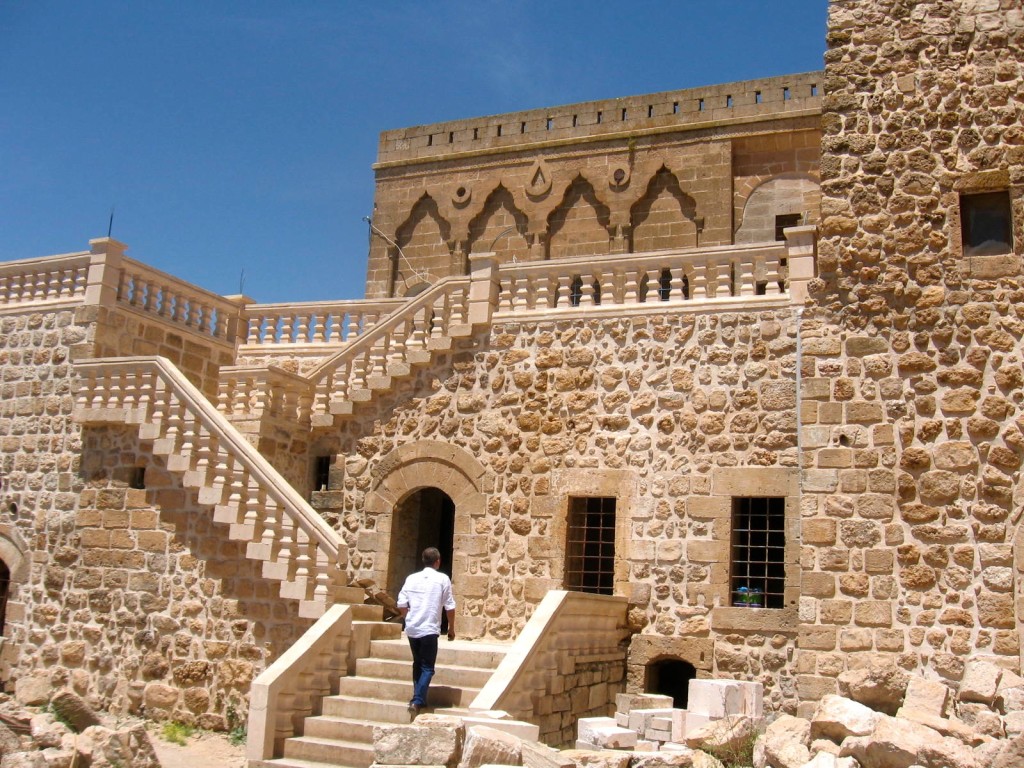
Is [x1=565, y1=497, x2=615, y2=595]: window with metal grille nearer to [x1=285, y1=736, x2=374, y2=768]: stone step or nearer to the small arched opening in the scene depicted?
the small arched opening

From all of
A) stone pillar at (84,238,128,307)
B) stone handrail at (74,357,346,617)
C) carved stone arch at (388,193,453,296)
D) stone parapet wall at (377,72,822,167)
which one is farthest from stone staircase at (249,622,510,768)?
stone parapet wall at (377,72,822,167)

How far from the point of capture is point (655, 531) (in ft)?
38.3

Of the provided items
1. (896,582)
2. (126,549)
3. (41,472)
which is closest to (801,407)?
(896,582)

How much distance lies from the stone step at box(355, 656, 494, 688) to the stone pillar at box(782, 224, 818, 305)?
16.4ft

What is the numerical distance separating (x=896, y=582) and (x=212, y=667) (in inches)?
277

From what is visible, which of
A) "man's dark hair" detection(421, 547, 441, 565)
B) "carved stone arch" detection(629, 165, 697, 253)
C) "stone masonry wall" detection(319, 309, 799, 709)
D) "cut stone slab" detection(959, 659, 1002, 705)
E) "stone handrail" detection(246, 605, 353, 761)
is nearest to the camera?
"cut stone slab" detection(959, 659, 1002, 705)

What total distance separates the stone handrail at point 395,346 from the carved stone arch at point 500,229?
204 inches

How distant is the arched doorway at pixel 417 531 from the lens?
42.5 feet

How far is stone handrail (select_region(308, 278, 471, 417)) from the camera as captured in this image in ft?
42.9

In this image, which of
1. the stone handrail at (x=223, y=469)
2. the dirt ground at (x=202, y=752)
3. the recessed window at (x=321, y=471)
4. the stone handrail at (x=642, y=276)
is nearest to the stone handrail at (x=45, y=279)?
the stone handrail at (x=223, y=469)

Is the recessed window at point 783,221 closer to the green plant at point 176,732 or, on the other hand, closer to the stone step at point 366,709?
the stone step at point 366,709

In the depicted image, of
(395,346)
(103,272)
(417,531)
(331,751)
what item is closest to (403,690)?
(331,751)

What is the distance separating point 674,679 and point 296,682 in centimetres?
512

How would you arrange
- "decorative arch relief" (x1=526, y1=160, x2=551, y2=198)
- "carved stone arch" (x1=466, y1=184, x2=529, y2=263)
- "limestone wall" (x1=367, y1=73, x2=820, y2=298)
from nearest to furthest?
1. "limestone wall" (x1=367, y1=73, x2=820, y2=298)
2. "decorative arch relief" (x1=526, y1=160, x2=551, y2=198)
3. "carved stone arch" (x1=466, y1=184, x2=529, y2=263)
